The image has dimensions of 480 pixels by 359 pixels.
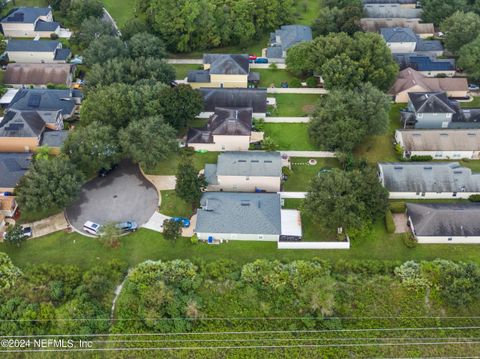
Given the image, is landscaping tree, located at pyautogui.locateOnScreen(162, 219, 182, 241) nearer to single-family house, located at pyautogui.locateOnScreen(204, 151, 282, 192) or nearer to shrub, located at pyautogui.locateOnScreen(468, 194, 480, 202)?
single-family house, located at pyautogui.locateOnScreen(204, 151, 282, 192)

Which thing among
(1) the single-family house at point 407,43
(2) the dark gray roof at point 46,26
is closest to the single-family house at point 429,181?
(1) the single-family house at point 407,43

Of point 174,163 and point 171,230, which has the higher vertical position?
point 171,230

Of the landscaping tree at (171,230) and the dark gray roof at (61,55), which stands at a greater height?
the dark gray roof at (61,55)

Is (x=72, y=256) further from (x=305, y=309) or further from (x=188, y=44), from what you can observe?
(x=188, y=44)

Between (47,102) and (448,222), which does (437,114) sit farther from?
(47,102)

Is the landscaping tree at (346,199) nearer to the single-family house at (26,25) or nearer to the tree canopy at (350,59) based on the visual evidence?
the tree canopy at (350,59)

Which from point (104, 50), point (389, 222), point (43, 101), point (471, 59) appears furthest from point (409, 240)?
point (104, 50)
